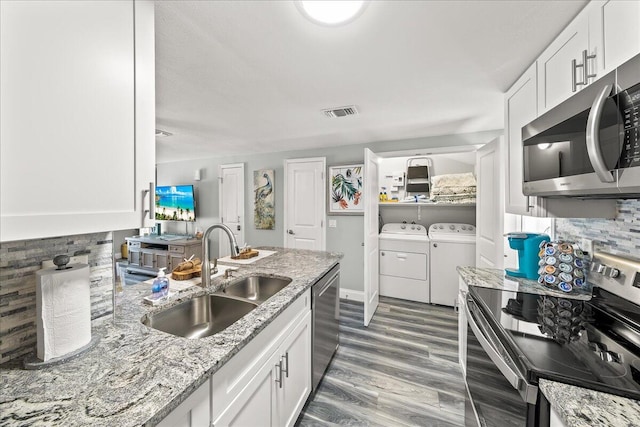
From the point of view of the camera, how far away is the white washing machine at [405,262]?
131 inches

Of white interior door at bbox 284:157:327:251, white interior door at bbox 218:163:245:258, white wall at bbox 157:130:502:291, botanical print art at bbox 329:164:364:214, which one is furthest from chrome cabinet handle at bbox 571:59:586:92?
white interior door at bbox 218:163:245:258

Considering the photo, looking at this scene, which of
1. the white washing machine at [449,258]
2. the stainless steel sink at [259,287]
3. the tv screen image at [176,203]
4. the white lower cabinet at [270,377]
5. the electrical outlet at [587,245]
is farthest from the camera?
the tv screen image at [176,203]

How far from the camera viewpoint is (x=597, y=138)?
2.54ft

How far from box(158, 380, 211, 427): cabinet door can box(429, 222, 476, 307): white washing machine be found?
3135 mm

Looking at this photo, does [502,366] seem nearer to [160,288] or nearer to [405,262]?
[160,288]

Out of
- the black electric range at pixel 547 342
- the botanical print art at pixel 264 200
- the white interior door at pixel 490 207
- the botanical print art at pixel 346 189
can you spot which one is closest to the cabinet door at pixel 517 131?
the white interior door at pixel 490 207

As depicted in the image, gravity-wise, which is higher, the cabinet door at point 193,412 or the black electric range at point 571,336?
the black electric range at point 571,336

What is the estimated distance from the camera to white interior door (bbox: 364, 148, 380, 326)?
276 cm

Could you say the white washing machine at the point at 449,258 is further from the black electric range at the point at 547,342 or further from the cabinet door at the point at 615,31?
the cabinet door at the point at 615,31

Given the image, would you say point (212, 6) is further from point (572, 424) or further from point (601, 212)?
point (601, 212)

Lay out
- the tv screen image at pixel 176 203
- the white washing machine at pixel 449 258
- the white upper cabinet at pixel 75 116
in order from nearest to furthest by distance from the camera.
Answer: the white upper cabinet at pixel 75 116, the white washing machine at pixel 449 258, the tv screen image at pixel 176 203

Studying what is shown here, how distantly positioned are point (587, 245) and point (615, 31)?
1125 mm

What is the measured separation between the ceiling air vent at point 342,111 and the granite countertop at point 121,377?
1936mm

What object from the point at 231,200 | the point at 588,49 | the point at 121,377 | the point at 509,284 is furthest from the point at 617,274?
the point at 231,200
